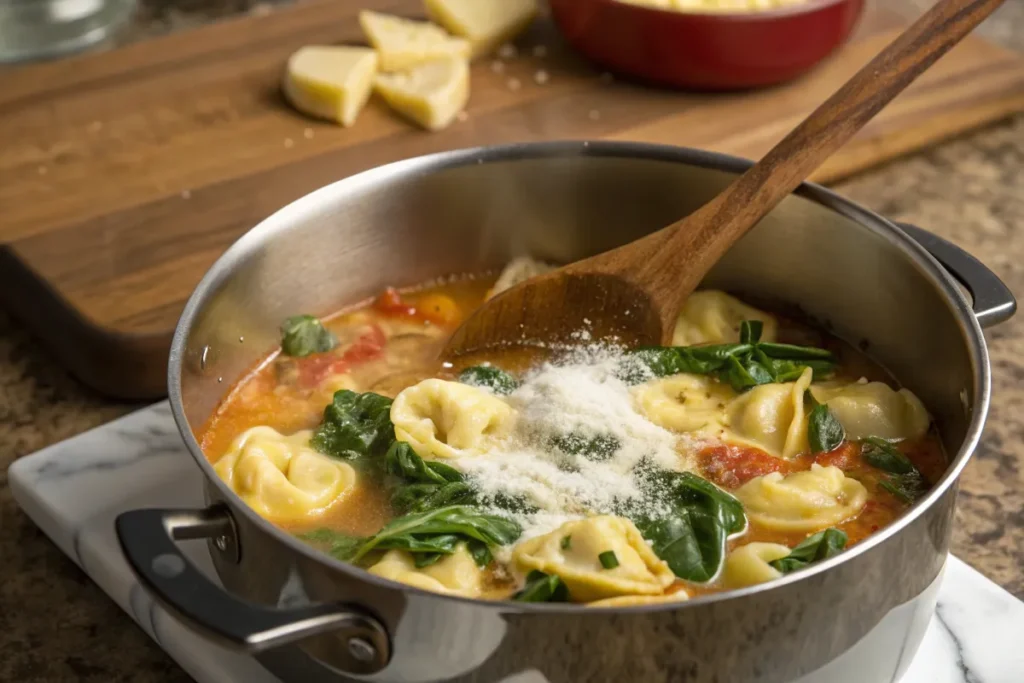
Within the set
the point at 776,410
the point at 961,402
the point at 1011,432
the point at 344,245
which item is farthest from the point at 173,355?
the point at 1011,432

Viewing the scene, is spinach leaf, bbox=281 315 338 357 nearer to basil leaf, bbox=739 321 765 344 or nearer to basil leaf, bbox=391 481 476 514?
basil leaf, bbox=391 481 476 514

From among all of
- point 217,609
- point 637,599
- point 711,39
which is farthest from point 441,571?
point 711,39

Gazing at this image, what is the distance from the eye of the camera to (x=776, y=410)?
239cm

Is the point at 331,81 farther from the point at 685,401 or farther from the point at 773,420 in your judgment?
the point at 773,420

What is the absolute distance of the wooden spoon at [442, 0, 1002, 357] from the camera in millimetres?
2439

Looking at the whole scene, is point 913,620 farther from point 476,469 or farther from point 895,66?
point 895,66

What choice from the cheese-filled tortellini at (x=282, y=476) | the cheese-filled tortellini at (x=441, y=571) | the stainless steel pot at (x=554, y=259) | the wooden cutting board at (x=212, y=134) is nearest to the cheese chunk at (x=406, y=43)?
the wooden cutting board at (x=212, y=134)

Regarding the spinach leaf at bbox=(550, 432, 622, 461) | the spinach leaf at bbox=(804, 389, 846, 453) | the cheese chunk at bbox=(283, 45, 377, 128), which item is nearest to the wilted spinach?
the spinach leaf at bbox=(804, 389, 846, 453)

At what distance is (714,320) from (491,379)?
1.66 ft

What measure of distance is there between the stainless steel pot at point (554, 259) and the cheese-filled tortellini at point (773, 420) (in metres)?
0.27

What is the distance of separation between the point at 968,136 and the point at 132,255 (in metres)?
2.38

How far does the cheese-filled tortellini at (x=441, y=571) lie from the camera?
1.93m

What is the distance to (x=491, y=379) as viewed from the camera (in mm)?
2506

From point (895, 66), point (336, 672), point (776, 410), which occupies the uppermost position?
point (895, 66)
